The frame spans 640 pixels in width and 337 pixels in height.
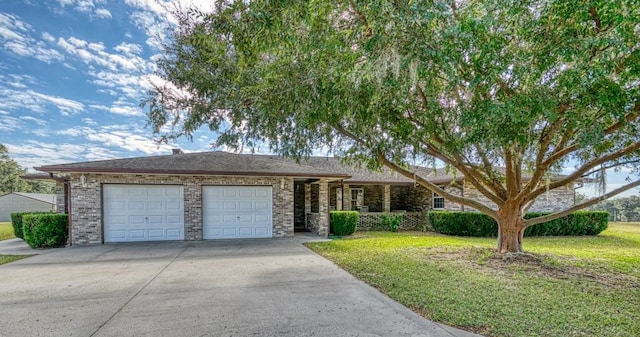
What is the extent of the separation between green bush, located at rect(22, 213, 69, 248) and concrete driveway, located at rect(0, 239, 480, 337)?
7.04 feet

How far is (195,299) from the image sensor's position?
4.91 m

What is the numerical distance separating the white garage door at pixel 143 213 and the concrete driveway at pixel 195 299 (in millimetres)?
2511

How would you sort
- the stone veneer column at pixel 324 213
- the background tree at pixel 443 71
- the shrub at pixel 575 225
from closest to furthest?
the background tree at pixel 443 71
the stone veneer column at pixel 324 213
the shrub at pixel 575 225

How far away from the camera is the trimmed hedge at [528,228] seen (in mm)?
13125

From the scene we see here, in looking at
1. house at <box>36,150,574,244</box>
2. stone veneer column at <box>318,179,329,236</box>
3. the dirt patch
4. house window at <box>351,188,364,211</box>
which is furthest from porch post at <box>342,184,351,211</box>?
the dirt patch

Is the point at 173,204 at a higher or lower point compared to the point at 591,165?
lower

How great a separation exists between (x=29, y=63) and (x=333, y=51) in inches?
465

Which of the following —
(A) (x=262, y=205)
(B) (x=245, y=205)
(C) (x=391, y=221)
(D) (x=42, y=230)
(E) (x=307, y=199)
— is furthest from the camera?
(E) (x=307, y=199)

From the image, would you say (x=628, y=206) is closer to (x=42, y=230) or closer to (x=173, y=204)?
(x=173, y=204)

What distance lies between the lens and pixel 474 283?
5.79 meters

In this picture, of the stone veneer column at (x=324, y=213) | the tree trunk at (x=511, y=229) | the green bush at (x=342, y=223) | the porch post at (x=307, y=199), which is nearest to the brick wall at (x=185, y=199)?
the stone veneer column at (x=324, y=213)

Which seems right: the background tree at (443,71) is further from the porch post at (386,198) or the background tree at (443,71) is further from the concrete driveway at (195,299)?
the porch post at (386,198)

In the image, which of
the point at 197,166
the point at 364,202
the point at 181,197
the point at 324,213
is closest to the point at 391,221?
the point at 364,202

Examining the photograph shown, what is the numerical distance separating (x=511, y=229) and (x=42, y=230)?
1401 cm
